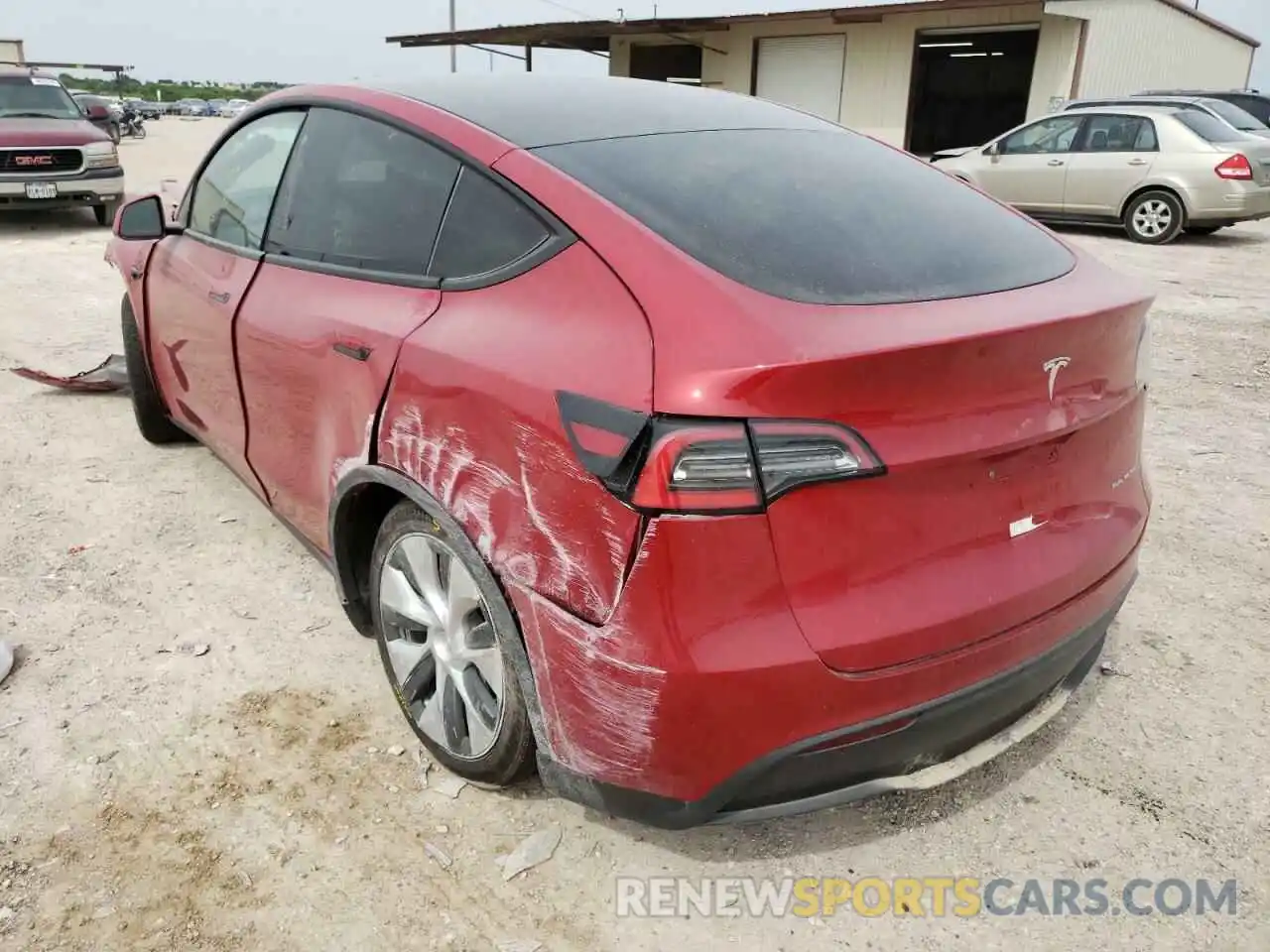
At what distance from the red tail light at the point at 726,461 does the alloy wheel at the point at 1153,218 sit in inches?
463

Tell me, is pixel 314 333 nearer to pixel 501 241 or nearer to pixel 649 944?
pixel 501 241

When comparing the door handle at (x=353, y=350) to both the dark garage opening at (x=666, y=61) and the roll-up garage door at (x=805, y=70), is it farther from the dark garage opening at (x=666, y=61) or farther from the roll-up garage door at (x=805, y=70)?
the dark garage opening at (x=666, y=61)

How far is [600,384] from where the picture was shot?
180 centimetres

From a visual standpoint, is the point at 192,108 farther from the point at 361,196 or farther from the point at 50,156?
the point at 361,196

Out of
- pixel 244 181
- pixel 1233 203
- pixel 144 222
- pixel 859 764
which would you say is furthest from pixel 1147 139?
pixel 859 764

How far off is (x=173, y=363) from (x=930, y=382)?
10.4ft

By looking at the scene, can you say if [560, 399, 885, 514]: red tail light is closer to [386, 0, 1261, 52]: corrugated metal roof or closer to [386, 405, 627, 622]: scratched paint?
[386, 405, 627, 622]: scratched paint

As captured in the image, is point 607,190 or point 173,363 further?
point 173,363

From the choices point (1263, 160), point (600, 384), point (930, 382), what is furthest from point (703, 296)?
point (1263, 160)

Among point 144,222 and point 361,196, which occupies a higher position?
point 361,196

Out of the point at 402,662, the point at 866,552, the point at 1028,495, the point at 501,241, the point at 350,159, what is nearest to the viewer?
the point at 866,552

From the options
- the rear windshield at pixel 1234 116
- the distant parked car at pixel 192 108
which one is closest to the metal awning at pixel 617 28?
the rear windshield at pixel 1234 116

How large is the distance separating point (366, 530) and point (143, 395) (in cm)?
236

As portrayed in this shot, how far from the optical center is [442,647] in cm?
237
